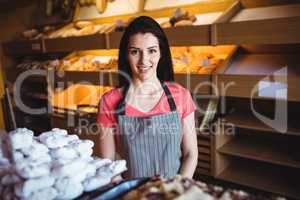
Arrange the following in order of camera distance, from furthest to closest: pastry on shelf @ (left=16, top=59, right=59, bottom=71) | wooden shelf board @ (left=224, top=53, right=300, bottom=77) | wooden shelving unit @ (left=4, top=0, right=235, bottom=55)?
pastry on shelf @ (left=16, top=59, right=59, bottom=71), wooden shelving unit @ (left=4, top=0, right=235, bottom=55), wooden shelf board @ (left=224, top=53, right=300, bottom=77)

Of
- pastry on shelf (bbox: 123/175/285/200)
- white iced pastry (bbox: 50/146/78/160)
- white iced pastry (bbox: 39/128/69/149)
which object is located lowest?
pastry on shelf (bbox: 123/175/285/200)

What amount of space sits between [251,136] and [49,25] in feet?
11.2

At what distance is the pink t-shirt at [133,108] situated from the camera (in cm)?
149

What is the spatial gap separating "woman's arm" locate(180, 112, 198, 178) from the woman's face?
34 cm

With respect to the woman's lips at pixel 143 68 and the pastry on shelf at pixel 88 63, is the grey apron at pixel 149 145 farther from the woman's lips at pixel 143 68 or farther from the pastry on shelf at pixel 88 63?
the pastry on shelf at pixel 88 63

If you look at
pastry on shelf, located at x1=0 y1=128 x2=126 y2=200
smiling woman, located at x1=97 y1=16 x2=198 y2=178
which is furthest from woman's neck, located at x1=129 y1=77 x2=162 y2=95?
pastry on shelf, located at x1=0 y1=128 x2=126 y2=200

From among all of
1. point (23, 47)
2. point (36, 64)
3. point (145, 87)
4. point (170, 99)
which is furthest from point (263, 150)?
point (23, 47)

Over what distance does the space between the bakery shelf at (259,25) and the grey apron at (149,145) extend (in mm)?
1219

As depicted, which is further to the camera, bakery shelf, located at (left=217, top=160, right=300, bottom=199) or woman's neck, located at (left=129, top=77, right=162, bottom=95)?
bakery shelf, located at (left=217, top=160, right=300, bottom=199)

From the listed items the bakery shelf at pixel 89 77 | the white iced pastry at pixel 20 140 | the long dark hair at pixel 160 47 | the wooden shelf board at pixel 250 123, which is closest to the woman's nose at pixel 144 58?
the long dark hair at pixel 160 47

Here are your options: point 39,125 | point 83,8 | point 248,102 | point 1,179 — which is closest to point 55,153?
point 1,179

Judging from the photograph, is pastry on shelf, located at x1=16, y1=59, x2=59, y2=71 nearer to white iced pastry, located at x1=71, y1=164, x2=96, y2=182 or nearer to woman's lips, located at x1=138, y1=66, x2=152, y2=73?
woman's lips, located at x1=138, y1=66, x2=152, y2=73

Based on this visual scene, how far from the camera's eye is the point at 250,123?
2.57 meters

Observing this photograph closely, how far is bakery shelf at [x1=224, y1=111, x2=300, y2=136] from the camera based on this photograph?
2370mm
